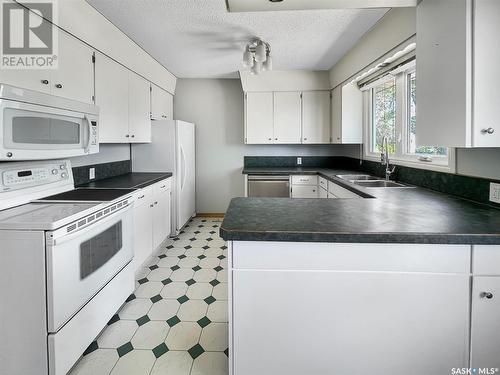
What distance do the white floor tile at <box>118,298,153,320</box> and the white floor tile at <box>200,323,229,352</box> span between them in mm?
547

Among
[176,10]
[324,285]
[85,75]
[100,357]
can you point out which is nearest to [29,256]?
[100,357]

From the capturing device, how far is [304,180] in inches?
167

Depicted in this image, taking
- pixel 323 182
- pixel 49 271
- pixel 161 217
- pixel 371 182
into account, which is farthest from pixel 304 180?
pixel 49 271

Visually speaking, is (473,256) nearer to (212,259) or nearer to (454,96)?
(454,96)

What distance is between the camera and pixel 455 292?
124cm

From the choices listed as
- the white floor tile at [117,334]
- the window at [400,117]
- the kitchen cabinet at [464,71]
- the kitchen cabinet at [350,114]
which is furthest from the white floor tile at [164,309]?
the kitchen cabinet at [350,114]

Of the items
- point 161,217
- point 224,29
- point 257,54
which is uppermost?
point 224,29

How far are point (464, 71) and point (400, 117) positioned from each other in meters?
1.69

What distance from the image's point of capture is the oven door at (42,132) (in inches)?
62.4

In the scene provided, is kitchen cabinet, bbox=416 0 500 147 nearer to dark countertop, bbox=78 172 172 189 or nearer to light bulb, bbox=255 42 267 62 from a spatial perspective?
light bulb, bbox=255 42 267 62

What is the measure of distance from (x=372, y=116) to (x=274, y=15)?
1.93 metres

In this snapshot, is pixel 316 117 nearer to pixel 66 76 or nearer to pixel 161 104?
pixel 161 104

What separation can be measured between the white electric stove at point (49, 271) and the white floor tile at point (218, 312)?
70 centimetres

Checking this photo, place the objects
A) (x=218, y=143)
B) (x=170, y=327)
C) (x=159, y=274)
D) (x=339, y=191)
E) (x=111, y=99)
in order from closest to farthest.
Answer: (x=170, y=327)
(x=111, y=99)
(x=159, y=274)
(x=339, y=191)
(x=218, y=143)
